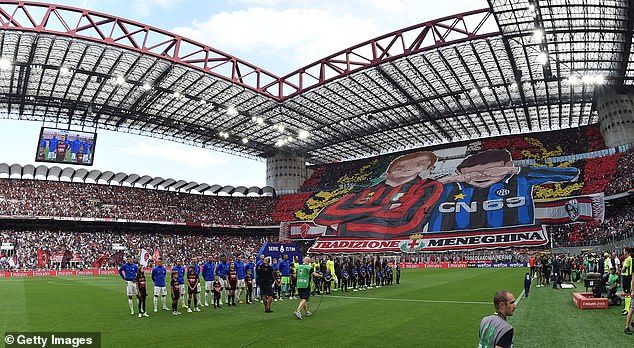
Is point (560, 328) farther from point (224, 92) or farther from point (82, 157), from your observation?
point (82, 157)

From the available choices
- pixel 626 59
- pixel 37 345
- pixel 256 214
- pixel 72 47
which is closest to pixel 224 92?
pixel 72 47

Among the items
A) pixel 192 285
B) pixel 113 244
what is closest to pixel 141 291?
pixel 192 285

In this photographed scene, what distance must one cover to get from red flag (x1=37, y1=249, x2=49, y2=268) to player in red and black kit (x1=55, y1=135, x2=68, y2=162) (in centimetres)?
1051

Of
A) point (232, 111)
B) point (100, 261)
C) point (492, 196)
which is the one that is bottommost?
point (100, 261)

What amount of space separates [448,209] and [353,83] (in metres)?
21.8

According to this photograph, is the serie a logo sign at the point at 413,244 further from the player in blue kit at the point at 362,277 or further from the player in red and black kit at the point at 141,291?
the player in red and black kit at the point at 141,291

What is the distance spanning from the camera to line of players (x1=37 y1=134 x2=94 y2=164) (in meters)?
51.2

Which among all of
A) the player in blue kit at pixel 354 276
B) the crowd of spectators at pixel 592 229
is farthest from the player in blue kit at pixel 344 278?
the crowd of spectators at pixel 592 229

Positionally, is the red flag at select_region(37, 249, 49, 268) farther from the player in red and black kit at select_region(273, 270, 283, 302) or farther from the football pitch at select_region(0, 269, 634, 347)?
the player in red and black kit at select_region(273, 270, 283, 302)

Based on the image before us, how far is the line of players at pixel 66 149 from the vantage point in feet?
168

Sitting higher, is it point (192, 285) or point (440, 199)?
point (440, 199)

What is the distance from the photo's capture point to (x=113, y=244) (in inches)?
2354

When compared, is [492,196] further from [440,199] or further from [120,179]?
[120,179]

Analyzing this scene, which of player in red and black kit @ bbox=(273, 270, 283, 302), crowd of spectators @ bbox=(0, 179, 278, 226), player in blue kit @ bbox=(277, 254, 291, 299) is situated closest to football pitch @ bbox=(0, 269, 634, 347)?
player in red and black kit @ bbox=(273, 270, 283, 302)
